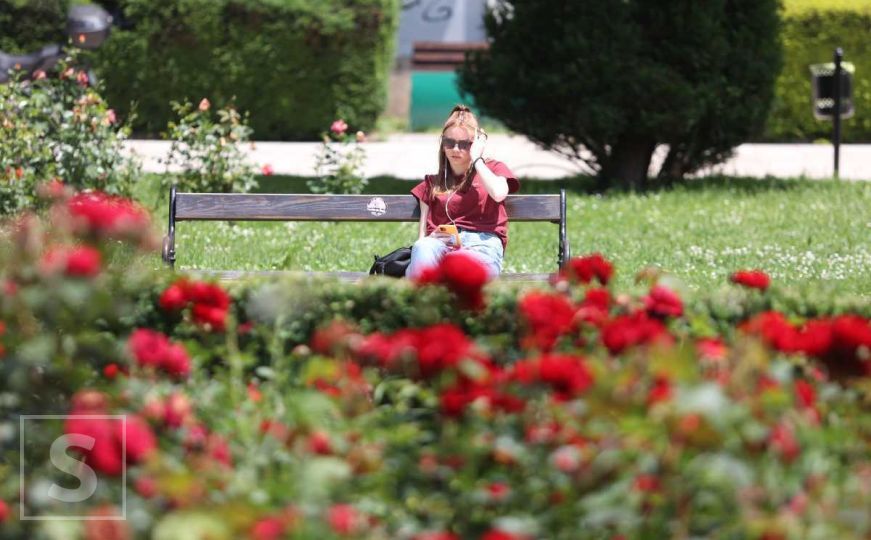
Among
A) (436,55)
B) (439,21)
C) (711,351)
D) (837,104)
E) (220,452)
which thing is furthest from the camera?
(439,21)

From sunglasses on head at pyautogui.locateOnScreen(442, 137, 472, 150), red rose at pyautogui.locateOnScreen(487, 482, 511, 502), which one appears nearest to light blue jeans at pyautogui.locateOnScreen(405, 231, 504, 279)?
sunglasses on head at pyautogui.locateOnScreen(442, 137, 472, 150)

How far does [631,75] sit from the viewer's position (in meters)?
10.6

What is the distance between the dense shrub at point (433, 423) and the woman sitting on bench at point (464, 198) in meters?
2.35

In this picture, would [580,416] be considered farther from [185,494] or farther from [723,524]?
[185,494]

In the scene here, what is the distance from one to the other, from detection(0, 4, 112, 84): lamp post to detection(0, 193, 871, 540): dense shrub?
11163mm

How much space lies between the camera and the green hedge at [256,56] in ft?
49.8

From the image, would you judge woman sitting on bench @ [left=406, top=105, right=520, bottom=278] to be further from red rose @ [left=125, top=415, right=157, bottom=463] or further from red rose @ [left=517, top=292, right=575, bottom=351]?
red rose @ [left=125, top=415, right=157, bottom=463]

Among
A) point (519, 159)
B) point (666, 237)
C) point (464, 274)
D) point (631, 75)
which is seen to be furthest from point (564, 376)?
point (519, 159)

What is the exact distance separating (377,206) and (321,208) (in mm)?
271

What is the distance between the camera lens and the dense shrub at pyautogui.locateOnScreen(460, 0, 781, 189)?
10.6 meters

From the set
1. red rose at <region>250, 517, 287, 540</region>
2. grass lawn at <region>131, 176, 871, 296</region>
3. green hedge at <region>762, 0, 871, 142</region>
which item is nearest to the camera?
red rose at <region>250, 517, 287, 540</region>

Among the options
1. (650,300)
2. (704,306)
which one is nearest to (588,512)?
(650,300)

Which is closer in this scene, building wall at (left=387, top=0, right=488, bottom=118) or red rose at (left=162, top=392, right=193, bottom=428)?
red rose at (left=162, top=392, right=193, bottom=428)

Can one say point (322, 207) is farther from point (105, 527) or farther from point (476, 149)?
point (105, 527)
